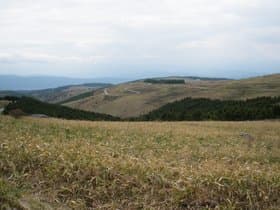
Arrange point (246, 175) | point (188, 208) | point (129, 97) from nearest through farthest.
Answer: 1. point (188, 208)
2. point (246, 175)
3. point (129, 97)

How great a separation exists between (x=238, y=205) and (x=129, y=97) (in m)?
182

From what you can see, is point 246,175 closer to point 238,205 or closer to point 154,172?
point 238,205

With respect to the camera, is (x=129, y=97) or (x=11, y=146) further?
(x=129, y=97)

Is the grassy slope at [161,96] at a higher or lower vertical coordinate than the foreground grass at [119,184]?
lower

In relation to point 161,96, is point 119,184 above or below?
above

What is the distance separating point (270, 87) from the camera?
175375 millimetres

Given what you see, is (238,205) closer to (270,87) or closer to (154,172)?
(154,172)

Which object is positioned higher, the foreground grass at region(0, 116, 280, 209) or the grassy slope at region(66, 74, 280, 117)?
the foreground grass at region(0, 116, 280, 209)

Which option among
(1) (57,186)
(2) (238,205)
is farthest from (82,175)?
(2) (238,205)

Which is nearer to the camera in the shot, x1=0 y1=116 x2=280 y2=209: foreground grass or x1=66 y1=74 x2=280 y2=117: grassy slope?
x1=0 y1=116 x2=280 y2=209: foreground grass

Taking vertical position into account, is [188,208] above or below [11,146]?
below

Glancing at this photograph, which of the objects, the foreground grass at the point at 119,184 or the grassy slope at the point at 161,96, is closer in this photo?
the foreground grass at the point at 119,184

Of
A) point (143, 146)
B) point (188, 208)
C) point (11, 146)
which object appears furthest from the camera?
point (143, 146)

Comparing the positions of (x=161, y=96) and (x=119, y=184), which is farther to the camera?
(x=161, y=96)
